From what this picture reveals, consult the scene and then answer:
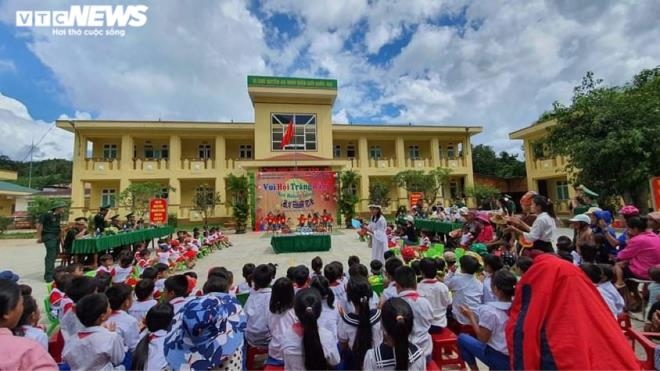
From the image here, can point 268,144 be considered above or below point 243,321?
above

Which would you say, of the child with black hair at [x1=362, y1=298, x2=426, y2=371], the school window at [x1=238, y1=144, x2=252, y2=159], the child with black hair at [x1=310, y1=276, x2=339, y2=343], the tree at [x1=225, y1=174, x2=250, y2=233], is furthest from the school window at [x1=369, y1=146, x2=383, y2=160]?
the child with black hair at [x1=362, y1=298, x2=426, y2=371]

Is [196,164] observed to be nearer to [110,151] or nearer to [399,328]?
[110,151]

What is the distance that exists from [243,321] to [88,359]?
86 centimetres

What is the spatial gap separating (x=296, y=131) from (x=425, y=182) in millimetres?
7997

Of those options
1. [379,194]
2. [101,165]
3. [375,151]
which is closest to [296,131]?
[379,194]

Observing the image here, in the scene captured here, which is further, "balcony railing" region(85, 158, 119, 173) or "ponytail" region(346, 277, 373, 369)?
"balcony railing" region(85, 158, 119, 173)

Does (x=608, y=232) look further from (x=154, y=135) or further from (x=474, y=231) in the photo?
(x=154, y=135)

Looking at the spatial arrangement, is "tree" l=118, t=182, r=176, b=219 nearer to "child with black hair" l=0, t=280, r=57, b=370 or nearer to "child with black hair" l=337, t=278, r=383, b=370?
"child with black hair" l=337, t=278, r=383, b=370

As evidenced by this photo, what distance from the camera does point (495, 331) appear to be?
1923 mm

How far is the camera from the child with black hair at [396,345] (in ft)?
5.22

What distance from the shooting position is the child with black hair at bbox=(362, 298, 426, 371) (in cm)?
159

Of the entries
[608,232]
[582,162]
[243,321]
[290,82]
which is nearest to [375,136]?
[290,82]

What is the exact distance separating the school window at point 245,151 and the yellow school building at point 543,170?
17536 mm

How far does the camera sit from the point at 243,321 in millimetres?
2059
